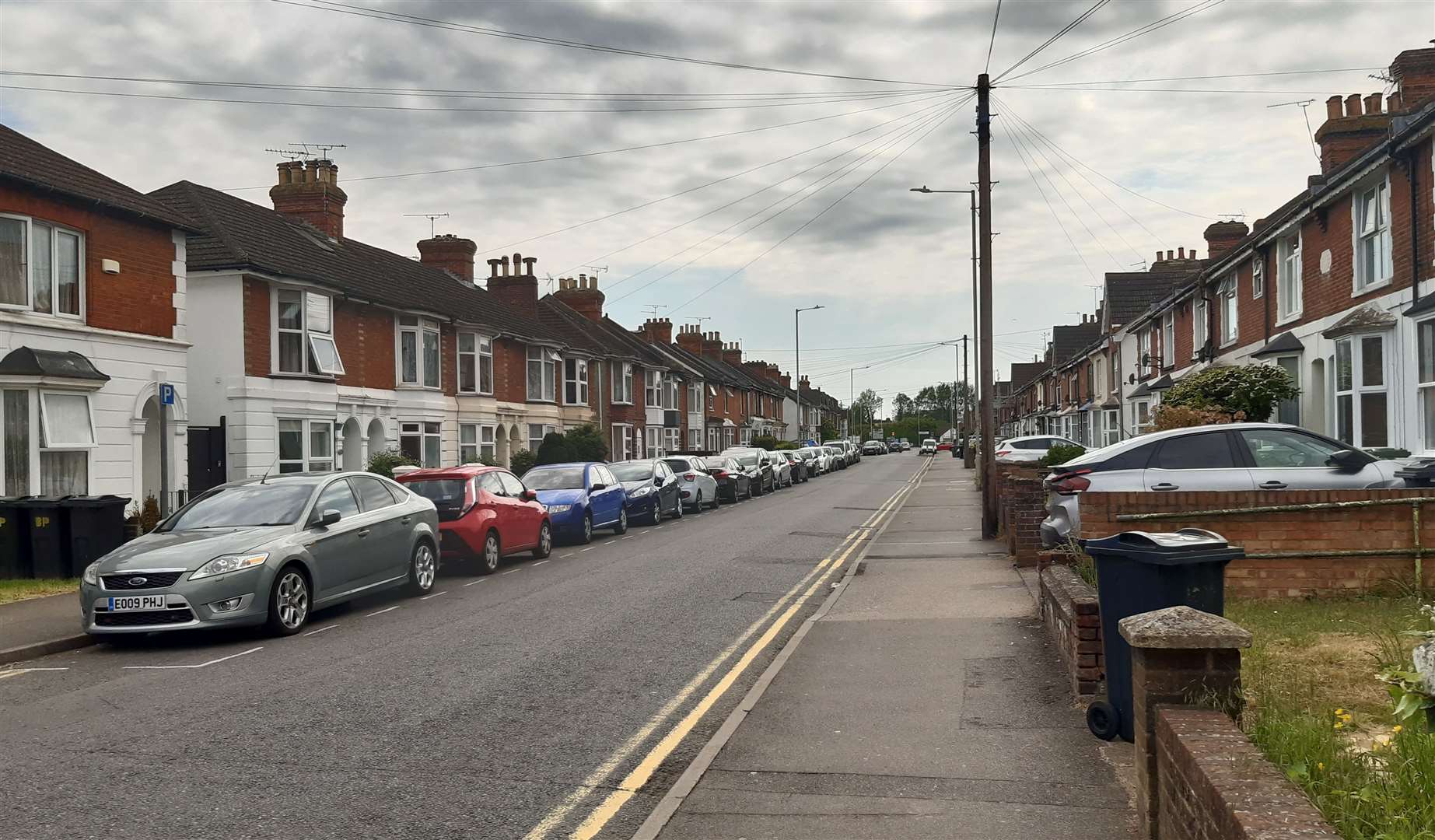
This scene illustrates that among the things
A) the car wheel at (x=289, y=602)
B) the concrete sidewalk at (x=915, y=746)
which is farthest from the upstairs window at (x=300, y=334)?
the concrete sidewalk at (x=915, y=746)

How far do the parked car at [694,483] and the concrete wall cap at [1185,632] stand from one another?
23788 millimetres

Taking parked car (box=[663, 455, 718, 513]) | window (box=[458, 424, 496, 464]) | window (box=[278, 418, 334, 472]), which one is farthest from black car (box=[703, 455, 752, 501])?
window (box=[278, 418, 334, 472])

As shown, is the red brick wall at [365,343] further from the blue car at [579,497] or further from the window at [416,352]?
the blue car at [579,497]

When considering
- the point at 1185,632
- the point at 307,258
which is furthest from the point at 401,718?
the point at 307,258

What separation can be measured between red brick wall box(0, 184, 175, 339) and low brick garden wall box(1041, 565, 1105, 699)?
16332 mm

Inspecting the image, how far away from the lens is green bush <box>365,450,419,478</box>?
2611cm

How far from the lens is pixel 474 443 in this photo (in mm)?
34125

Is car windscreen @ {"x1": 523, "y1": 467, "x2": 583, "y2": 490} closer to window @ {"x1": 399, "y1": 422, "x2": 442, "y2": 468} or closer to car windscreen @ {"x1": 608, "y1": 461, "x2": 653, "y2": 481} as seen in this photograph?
car windscreen @ {"x1": 608, "y1": 461, "x2": 653, "y2": 481}

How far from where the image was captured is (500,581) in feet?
48.8

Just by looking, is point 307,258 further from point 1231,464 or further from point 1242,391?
point 1231,464

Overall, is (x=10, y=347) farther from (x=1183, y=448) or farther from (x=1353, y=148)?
(x=1353, y=148)

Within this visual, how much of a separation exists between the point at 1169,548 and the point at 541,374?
116ft

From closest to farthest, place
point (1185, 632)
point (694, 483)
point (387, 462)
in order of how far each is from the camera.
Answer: point (1185, 632)
point (387, 462)
point (694, 483)

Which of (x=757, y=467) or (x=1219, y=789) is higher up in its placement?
(x=1219, y=789)
